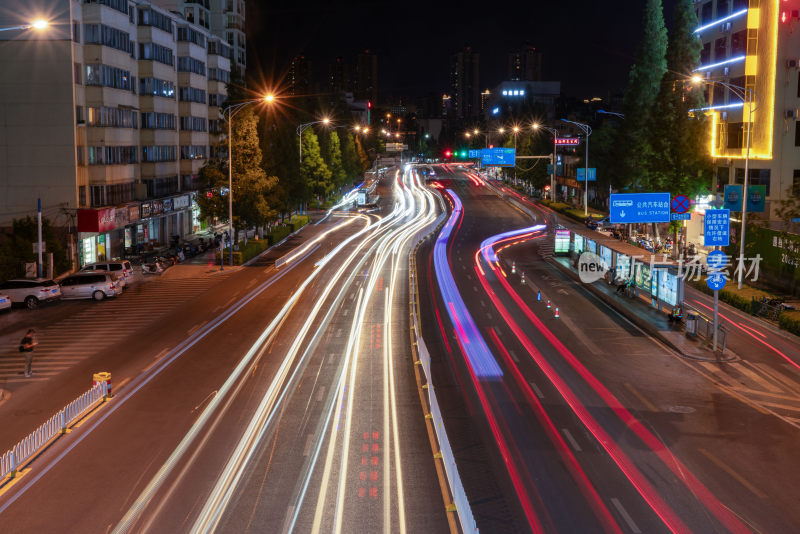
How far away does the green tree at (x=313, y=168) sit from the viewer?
9181 centimetres

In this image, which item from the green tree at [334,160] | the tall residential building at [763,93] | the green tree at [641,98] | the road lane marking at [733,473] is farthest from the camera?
the green tree at [334,160]

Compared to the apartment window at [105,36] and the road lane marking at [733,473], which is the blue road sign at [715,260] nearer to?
the road lane marking at [733,473]

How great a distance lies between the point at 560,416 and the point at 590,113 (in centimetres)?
14805

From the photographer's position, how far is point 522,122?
453 ft

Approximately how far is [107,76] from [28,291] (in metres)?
19.7

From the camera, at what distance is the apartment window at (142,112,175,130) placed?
214ft

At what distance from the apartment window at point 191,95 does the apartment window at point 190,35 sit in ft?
15.0

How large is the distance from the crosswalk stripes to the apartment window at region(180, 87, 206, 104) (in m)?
31.2

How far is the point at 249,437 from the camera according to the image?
2034 centimetres

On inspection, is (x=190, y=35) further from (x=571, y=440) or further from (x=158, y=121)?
(x=571, y=440)

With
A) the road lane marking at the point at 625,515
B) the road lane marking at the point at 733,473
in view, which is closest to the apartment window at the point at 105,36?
the road lane marking at the point at 733,473

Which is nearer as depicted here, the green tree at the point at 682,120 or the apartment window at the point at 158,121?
the green tree at the point at 682,120

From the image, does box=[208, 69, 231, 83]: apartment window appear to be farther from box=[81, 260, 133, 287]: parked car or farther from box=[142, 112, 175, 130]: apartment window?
box=[81, 260, 133, 287]: parked car

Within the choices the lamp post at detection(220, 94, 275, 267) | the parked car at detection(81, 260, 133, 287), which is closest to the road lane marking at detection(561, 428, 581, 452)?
the parked car at detection(81, 260, 133, 287)
